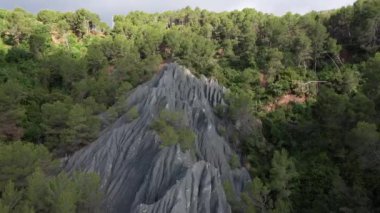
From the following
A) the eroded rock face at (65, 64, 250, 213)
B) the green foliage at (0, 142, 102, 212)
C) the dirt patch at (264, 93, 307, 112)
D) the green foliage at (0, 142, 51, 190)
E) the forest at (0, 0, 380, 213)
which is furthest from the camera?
the dirt patch at (264, 93, 307, 112)

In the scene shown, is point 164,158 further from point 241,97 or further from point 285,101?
point 285,101

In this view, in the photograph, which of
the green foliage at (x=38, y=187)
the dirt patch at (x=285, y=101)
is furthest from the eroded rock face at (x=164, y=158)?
the dirt patch at (x=285, y=101)

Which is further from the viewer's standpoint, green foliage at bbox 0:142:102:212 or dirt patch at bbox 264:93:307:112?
dirt patch at bbox 264:93:307:112

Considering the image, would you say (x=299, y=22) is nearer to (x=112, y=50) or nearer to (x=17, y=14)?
(x=112, y=50)

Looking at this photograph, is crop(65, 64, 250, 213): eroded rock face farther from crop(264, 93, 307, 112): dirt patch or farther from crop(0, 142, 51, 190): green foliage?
crop(264, 93, 307, 112): dirt patch

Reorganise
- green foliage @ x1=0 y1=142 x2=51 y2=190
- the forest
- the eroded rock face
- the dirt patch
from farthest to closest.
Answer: the dirt patch → the forest → green foliage @ x1=0 y1=142 x2=51 y2=190 → the eroded rock face

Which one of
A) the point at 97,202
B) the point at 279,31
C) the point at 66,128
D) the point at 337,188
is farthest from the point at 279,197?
the point at 279,31

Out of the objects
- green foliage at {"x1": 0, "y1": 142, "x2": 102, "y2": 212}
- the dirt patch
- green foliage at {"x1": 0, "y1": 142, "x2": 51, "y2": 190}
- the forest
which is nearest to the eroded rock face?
the forest

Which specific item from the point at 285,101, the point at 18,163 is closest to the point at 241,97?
the point at 285,101
